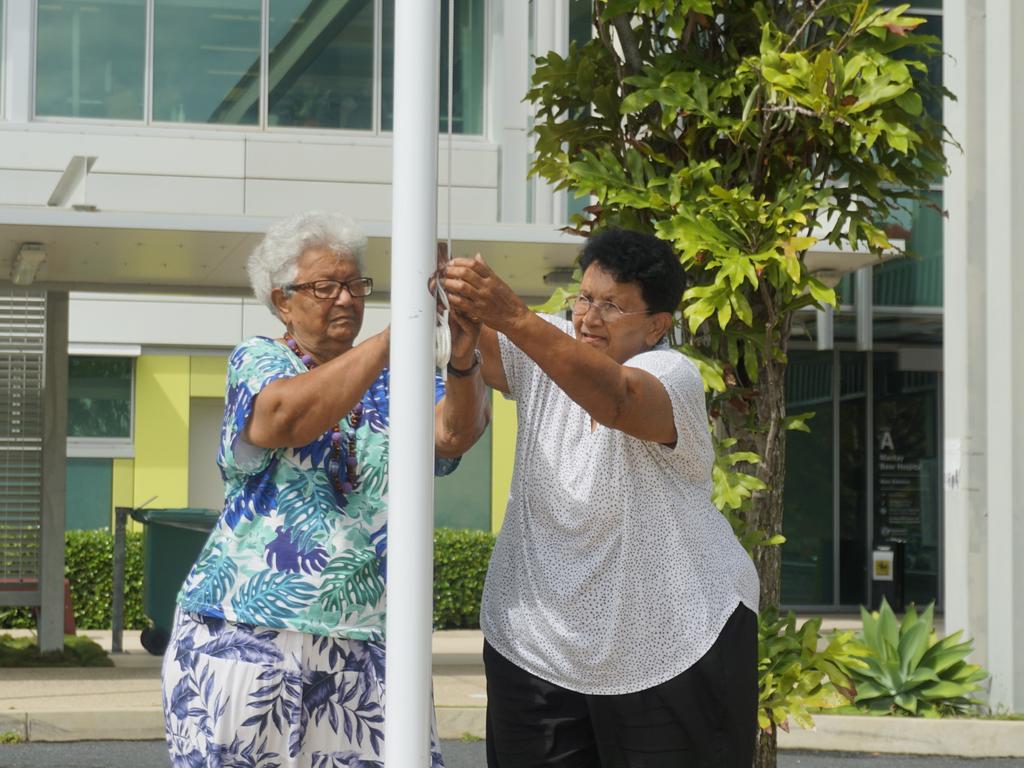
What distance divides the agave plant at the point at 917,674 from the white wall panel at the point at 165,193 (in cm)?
924

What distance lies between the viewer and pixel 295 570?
3.09 metres

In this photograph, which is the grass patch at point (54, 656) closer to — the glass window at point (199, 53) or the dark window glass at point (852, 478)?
the glass window at point (199, 53)

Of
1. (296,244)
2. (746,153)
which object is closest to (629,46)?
(746,153)

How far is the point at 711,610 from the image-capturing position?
3094 millimetres

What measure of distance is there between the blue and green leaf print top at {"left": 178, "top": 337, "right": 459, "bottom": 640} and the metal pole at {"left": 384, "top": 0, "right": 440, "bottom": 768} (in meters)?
0.72

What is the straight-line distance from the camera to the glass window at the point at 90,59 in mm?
16406

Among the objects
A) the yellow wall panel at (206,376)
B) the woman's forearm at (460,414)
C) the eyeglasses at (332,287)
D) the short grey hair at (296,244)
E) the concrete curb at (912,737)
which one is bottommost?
the concrete curb at (912,737)

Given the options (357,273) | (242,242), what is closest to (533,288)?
(242,242)

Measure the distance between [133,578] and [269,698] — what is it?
13731 mm

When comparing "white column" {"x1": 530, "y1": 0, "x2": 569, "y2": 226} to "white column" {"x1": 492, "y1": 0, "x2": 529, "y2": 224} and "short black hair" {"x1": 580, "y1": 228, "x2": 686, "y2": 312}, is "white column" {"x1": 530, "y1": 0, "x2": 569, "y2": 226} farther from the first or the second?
"short black hair" {"x1": 580, "y1": 228, "x2": 686, "y2": 312}

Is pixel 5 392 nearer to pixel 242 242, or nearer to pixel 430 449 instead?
pixel 242 242

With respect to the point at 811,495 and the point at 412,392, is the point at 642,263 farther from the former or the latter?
the point at 811,495

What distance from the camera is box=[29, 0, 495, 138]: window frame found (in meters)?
16.4

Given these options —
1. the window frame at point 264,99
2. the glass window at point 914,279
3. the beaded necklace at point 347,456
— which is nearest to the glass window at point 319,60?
the window frame at point 264,99
